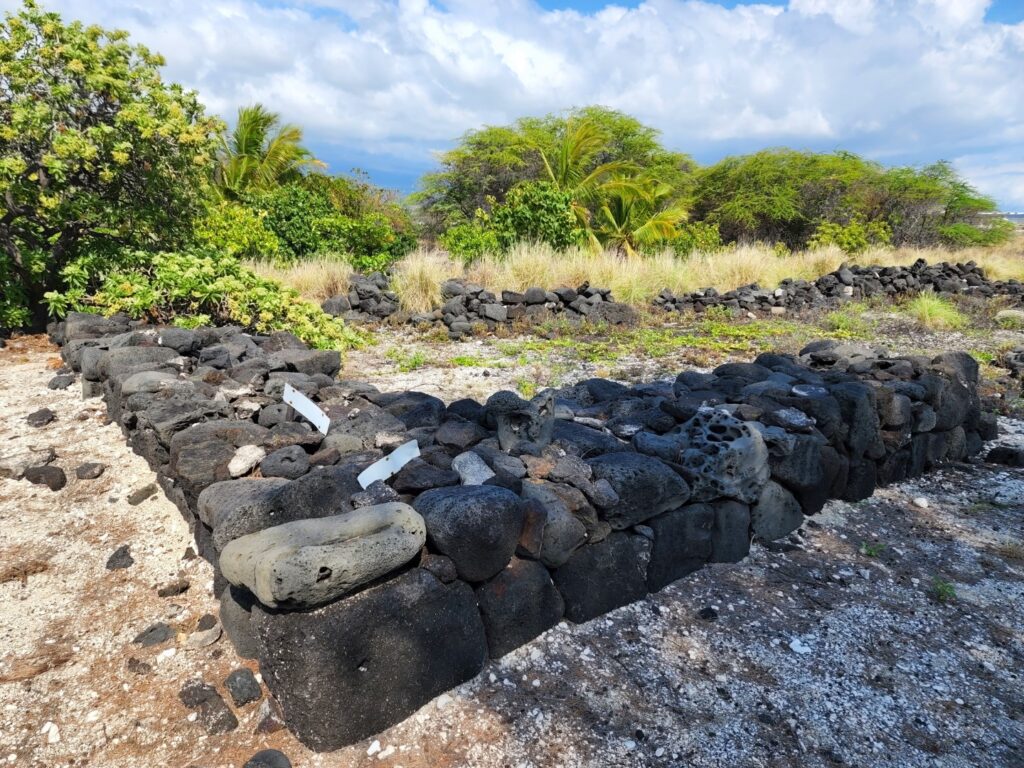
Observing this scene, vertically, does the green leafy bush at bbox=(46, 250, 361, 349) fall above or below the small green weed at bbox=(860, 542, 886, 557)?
above

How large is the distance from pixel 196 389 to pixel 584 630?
2.63 meters

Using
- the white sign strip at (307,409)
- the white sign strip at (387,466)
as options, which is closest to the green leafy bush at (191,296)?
the white sign strip at (307,409)

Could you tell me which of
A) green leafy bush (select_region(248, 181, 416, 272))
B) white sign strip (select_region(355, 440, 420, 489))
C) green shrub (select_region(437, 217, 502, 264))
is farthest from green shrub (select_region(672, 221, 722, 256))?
white sign strip (select_region(355, 440, 420, 489))

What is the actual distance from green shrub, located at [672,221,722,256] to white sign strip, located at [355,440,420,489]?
1509 centimetres

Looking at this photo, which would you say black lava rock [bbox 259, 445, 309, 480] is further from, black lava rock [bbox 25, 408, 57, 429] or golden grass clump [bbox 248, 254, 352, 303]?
golden grass clump [bbox 248, 254, 352, 303]

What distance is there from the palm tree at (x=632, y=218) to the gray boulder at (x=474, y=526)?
641 inches

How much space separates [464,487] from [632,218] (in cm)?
1751

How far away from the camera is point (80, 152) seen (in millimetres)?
6039

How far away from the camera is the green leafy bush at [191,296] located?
609cm

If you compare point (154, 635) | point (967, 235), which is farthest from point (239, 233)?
point (967, 235)

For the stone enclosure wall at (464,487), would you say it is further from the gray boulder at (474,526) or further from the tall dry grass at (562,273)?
the tall dry grass at (562,273)

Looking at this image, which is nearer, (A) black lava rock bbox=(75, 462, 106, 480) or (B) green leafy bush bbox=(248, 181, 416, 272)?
(A) black lava rock bbox=(75, 462, 106, 480)

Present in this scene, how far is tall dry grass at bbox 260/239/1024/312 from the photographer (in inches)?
383

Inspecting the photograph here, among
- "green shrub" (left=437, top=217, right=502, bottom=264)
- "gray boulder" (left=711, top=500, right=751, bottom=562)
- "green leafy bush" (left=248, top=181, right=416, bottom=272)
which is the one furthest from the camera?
"green leafy bush" (left=248, top=181, right=416, bottom=272)
